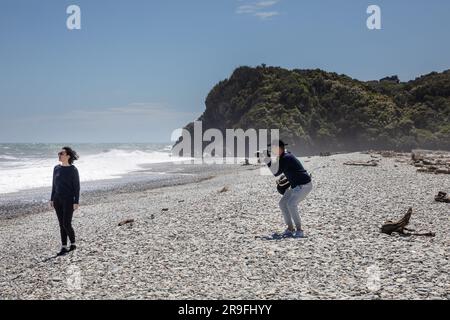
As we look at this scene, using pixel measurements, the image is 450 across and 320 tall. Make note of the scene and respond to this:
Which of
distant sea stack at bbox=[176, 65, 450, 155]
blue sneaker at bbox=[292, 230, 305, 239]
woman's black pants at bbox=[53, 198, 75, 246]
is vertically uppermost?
distant sea stack at bbox=[176, 65, 450, 155]

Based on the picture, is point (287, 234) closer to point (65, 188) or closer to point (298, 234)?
point (298, 234)

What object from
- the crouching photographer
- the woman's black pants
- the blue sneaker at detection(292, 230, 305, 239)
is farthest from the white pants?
the woman's black pants

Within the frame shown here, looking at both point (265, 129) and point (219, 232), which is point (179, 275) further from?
point (265, 129)

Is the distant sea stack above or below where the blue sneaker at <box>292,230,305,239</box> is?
above

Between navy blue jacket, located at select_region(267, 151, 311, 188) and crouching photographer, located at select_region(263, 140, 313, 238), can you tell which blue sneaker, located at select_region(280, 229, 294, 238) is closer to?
crouching photographer, located at select_region(263, 140, 313, 238)

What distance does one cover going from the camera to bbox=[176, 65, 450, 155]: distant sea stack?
279 ft

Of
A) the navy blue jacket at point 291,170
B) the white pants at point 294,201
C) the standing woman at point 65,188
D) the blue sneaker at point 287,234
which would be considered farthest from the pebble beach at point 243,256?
the navy blue jacket at point 291,170

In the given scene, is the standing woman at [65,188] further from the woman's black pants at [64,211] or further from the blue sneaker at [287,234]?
the blue sneaker at [287,234]

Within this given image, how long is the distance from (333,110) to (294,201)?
88.4 metres

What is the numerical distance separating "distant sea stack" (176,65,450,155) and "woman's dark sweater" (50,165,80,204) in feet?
241

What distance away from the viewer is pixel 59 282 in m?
8.84

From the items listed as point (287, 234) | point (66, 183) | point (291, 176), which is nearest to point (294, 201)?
point (291, 176)

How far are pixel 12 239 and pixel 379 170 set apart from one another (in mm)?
22277
